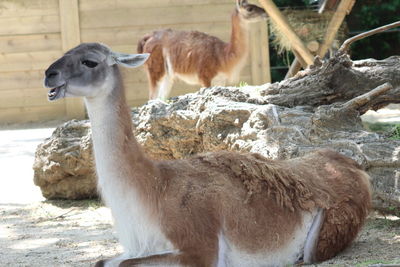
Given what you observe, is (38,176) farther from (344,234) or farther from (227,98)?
(344,234)

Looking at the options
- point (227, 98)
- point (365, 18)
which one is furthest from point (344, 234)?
point (365, 18)

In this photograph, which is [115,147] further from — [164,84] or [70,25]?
[70,25]

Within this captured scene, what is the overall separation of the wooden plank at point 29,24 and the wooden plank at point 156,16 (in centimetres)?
64

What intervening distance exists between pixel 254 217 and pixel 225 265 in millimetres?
327

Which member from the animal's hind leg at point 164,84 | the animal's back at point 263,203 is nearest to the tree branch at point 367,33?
the animal's back at point 263,203

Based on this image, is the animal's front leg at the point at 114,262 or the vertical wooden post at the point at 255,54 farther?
the vertical wooden post at the point at 255,54

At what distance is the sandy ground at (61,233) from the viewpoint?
432 cm

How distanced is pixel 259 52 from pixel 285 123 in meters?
8.33

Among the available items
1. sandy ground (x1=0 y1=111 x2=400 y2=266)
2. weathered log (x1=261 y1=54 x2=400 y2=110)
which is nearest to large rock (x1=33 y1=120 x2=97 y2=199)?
sandy ground (x1=0 y1=111 x2=400 y2=266)

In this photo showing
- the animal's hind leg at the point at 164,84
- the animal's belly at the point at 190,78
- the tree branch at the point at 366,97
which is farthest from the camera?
the animal's hind leg at the point at 164,84

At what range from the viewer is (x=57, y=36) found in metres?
13.5

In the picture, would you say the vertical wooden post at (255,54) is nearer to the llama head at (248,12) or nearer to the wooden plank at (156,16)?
the wooden plank at (156,16)

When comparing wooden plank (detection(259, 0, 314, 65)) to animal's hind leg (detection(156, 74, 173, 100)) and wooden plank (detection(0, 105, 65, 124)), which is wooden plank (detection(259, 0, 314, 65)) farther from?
wooden plank (detection(0, 105, 65, 124))

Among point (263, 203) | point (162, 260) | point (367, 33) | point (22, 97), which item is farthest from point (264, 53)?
point (162, 260)
